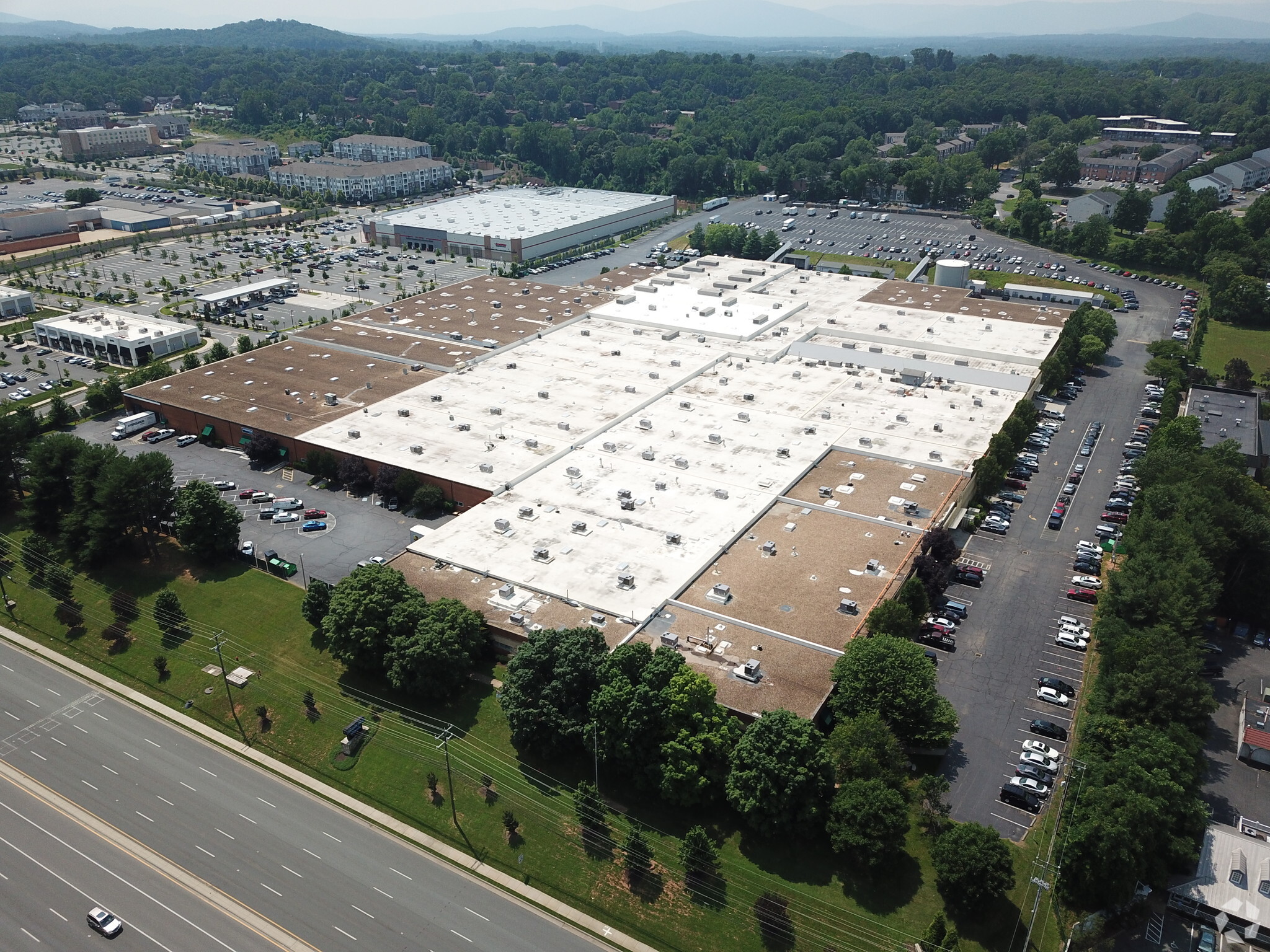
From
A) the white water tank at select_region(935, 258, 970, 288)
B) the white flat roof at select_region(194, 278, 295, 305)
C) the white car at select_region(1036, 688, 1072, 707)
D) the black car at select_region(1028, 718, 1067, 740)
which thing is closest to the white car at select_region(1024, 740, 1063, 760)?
the black car at select_region(1028, 718, 1067, 740)

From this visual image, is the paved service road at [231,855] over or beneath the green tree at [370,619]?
beneath

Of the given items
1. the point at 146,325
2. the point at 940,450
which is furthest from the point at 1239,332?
the point at 146,325

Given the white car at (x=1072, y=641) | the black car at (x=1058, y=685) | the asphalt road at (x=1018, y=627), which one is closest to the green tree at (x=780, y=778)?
the asphalt road at (x=1018, y=627)

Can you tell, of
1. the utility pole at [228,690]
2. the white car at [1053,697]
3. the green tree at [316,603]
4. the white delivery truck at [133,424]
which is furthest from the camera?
the white delivery truck at [133,424]

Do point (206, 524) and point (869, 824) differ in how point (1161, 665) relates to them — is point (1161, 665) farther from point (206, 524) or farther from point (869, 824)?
point (206, 524)

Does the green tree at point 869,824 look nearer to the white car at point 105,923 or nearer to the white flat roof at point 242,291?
the white car at point 105,923

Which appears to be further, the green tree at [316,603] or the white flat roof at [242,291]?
the white flat roof at [242,291]

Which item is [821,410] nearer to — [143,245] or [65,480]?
[65,480]

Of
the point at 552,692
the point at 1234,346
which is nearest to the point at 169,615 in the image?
the point at 552,692
